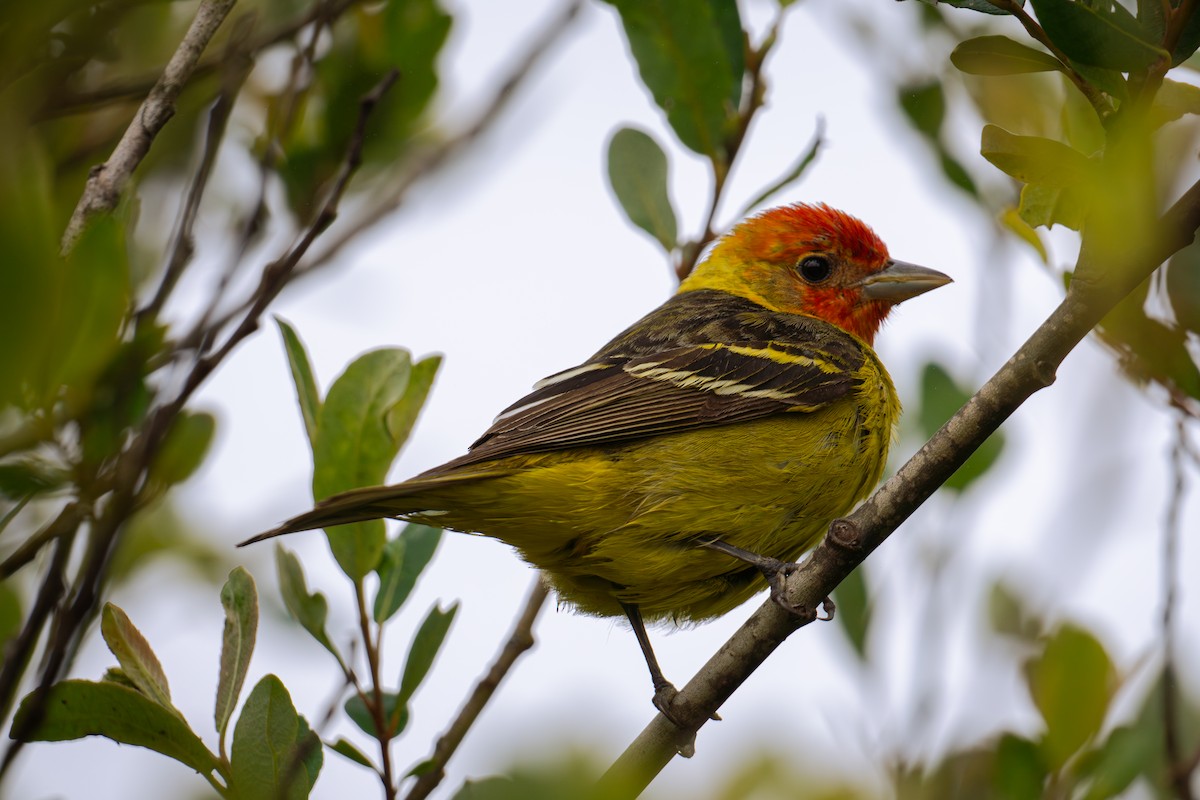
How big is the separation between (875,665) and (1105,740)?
84 centimetres

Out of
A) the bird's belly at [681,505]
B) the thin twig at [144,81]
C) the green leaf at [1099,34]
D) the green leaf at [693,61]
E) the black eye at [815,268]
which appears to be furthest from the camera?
the black eye at [815,268]

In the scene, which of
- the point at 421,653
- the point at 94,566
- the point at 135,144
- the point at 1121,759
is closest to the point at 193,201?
the point at 135,144

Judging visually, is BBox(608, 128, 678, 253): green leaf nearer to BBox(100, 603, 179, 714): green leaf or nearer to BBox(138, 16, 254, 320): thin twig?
BBox(138, 16, 254, 320): thin twig

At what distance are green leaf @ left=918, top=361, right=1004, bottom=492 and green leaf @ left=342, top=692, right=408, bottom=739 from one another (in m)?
2.08

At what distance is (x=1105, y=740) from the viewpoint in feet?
10.8

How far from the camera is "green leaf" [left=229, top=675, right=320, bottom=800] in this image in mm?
2713

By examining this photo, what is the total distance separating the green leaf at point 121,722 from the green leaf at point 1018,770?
188 cm

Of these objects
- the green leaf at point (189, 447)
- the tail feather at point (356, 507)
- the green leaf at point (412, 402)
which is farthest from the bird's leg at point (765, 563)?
the green leaf at point (189, 447)

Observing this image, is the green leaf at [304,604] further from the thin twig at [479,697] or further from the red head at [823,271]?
the red head at [823,271]

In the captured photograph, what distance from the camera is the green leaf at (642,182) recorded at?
444 cm

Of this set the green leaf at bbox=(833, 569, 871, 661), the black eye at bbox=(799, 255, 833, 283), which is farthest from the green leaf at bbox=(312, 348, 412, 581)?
the black eye at bbox=(799, 255, 833, 283)

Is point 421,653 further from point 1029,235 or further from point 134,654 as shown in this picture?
point 1029,235

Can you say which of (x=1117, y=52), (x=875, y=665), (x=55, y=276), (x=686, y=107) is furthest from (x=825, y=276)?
(x=55, y=276)

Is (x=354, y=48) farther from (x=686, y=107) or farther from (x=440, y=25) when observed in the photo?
(x=686, y=107)
